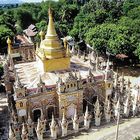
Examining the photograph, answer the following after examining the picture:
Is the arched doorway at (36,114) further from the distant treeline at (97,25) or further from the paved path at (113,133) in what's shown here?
the distant treeline at (97,25)

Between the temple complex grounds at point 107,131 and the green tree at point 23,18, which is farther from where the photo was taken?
the green tree at point 23,18

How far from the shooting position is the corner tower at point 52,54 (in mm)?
31447

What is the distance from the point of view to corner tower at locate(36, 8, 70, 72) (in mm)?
31447

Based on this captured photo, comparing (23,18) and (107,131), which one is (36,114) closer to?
(107,131)

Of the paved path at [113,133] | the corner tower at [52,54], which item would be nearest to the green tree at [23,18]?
the corner tower at [52,54]

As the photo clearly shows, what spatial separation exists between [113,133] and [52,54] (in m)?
10.6

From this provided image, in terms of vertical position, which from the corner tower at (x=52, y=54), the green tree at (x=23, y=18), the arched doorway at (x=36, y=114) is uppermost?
the green tree at (x=23, y=18)

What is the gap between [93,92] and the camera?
32469mm

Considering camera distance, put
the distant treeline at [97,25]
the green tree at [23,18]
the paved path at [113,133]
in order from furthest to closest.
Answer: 1. the green tree at [23,18]
2. the distant treeline at [97,25]
3. the paved path at [113,133]

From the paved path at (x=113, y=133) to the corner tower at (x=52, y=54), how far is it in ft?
26.3

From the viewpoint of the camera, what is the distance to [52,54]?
31469 mm

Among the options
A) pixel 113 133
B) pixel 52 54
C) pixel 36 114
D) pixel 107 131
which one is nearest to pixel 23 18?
pixel 52 54

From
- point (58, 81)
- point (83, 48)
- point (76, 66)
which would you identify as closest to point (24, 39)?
point (83, 48)

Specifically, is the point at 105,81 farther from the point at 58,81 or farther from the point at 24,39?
the point at 24,39
